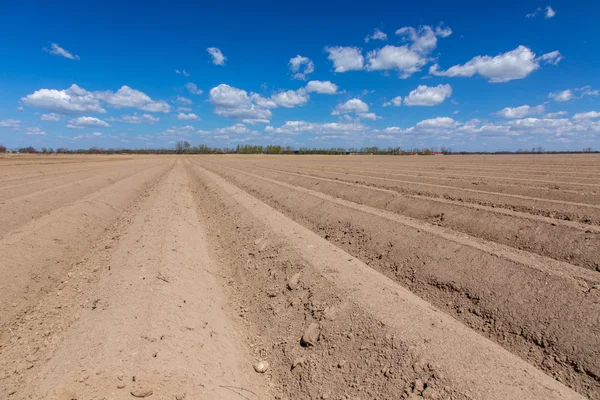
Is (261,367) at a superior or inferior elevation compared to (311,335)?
inferior

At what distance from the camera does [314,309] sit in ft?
17.2

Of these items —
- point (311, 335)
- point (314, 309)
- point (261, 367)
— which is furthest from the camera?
point (314, 309)

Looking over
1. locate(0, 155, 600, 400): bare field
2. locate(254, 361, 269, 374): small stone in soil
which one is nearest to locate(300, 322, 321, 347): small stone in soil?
locate(0, 155, 600, 400): bare field

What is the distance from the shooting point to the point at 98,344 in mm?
3955

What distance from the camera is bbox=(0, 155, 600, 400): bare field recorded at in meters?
3.57

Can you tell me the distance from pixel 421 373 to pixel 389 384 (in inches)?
14.4

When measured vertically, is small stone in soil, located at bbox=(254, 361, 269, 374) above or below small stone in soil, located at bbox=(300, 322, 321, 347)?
below

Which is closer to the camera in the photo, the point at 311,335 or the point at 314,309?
the point at 311,335

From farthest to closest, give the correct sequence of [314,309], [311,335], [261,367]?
[314,309]
[311,335]
[261,367]

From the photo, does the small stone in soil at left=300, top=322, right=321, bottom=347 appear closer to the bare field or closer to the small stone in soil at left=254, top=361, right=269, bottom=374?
the bare field

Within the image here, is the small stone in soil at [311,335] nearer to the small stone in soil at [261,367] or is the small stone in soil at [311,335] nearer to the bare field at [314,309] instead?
the bare field at [314,309]

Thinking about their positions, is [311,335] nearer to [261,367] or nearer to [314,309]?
[314,309]

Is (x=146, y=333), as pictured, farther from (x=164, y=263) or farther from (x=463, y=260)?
(x=463, y=260)

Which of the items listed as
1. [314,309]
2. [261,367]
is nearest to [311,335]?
[314,309]
